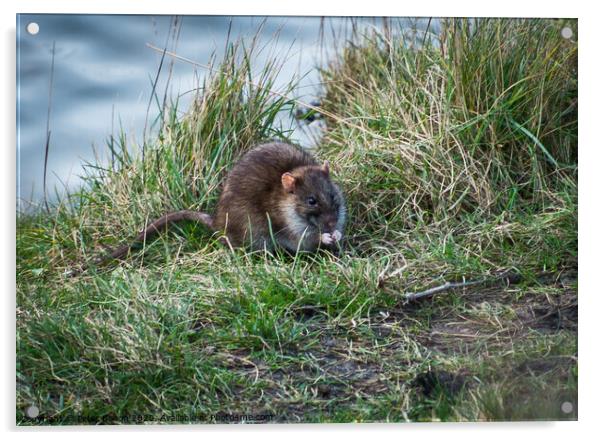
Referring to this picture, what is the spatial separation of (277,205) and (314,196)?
0.22 m

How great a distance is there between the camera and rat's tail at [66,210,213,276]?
15.2 ft

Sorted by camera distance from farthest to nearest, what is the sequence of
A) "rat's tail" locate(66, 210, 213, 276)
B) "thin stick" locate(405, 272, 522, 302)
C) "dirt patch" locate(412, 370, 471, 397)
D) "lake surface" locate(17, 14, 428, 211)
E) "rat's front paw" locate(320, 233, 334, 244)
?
"rat's front paw" locate(320, 233, 334, 244)
"rat's tail" locate(66, 210, 213, 276)
"thin stick" locate(405, 272, 522, 302)
"lake surface" locate(17, 14, 428, 211)
"dirt patch" locate(412, 370, 471, 397)

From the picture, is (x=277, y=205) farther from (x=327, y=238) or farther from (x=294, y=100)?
(x=294, y=100)

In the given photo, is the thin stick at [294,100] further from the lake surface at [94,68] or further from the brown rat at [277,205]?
the brown rat at [277,205]

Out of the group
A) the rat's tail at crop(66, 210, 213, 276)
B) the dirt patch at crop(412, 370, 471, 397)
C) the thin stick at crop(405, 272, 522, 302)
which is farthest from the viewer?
the rat's tail at crop(66, 210, 213, 276)

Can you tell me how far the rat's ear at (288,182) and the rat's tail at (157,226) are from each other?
1.43 feet

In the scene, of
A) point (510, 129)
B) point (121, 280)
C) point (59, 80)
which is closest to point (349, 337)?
point (121, 280)

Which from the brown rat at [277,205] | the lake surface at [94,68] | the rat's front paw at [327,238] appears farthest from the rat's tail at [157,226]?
the rat's front paw at [327,238]

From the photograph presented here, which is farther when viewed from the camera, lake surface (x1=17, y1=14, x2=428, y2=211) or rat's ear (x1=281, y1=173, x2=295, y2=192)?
rat's ear (x1=281, y1=173, x2=295, y2=192)

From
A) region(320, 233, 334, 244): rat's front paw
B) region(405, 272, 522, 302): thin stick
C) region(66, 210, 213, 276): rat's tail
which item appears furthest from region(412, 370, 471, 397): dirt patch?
region(66, 210, 213, 276): rat's tail

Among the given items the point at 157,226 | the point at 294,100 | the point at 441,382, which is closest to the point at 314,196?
the point at 294,100

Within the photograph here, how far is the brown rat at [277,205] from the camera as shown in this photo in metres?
4.86

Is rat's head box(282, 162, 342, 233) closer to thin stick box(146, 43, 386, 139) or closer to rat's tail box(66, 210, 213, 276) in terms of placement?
thin stick box(146, 43, 386, 139)
